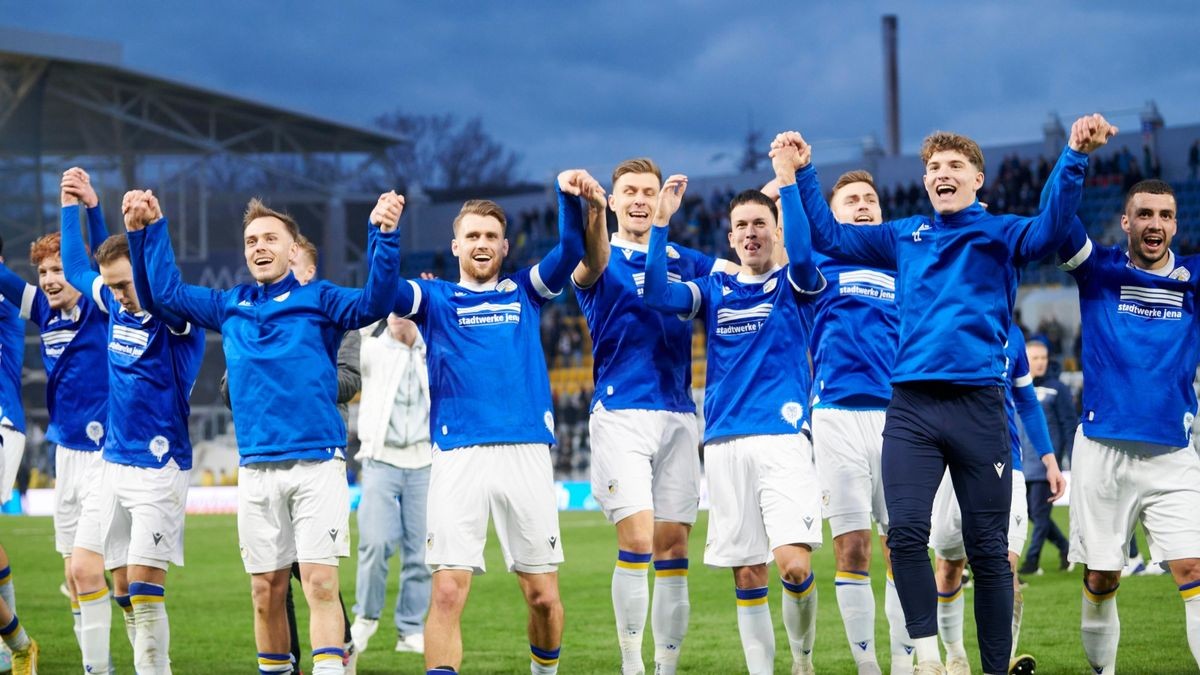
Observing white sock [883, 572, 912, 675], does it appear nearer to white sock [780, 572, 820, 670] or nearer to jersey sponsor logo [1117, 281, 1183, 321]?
white sock [780, 572, 820, 670]

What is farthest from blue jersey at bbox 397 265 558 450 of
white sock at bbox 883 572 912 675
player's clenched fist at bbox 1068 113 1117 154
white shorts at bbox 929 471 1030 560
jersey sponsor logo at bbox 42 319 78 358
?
jersey sponsor logo at bbox 42 319 78 358

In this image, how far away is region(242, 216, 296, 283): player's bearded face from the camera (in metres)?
6.79

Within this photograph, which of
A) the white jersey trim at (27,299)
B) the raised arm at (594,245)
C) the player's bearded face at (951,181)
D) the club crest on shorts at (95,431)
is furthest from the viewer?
the white jersey trim at (27,299)

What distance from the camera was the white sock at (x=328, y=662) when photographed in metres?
6.30

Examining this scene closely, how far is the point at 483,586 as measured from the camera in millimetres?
14117

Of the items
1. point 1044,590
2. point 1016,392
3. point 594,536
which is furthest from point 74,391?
point 594,536

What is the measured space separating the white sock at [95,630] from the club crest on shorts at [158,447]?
2.83 feet

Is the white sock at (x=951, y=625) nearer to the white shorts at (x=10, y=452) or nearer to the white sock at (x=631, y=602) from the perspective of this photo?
the white sock at (x=631, y=602)

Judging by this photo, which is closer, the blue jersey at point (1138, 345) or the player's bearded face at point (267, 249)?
the blue jersey at point (1138, 345)

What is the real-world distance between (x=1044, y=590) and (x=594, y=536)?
8.60 meters

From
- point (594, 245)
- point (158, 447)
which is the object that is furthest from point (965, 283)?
point (158, 447)

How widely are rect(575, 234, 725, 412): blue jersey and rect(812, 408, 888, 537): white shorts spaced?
0.76 metres

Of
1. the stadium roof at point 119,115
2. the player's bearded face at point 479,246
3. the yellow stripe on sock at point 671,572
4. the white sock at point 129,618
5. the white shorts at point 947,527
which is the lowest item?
the white sock at point 129,618

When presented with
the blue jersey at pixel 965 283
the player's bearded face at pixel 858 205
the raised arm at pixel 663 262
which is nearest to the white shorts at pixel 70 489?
the raised arm at pixel 663 262
